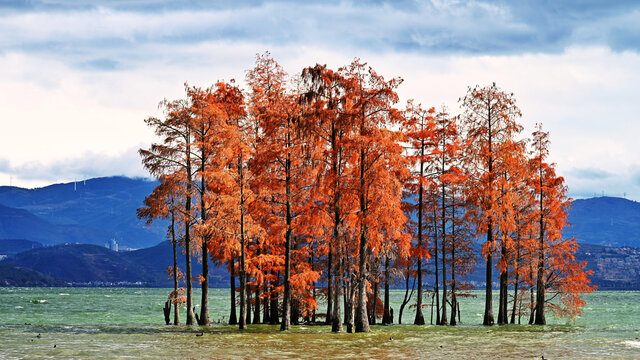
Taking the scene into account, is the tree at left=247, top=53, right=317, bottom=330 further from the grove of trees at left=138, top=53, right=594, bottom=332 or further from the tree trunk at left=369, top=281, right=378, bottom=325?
the tree trunk at left=369, top=281, right=378, bottom=325

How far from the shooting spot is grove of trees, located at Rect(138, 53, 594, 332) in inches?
1460

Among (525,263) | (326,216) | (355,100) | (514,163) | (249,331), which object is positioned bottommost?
(249,331)

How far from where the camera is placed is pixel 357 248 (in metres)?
39.0

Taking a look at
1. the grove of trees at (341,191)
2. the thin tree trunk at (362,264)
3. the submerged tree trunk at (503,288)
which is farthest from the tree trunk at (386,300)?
the thin tree trunk at (362,264)

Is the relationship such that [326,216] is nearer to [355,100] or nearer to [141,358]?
[355,100]

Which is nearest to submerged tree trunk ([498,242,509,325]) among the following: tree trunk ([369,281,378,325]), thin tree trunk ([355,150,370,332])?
tree trunk ([369,281,378,325])

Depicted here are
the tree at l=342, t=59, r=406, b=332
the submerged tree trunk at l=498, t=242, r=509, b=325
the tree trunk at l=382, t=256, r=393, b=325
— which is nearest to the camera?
the tree at l=342, t=59, r=406, b=332

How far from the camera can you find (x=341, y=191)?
36.9m

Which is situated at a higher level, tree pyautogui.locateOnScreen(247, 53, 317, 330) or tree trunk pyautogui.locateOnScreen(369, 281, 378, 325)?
tree pyautogui.locateOnScreen(247, 53, 317, 330)

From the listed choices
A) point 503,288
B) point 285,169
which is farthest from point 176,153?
point 503,288

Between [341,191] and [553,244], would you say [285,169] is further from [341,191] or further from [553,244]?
[553,244]

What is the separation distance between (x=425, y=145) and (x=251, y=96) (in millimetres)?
13206

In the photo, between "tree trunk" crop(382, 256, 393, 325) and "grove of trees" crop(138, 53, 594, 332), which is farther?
"tree trunk" crop(382, 256, 393, 325)

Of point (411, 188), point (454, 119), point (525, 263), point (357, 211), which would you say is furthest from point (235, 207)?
point (525, 263)
